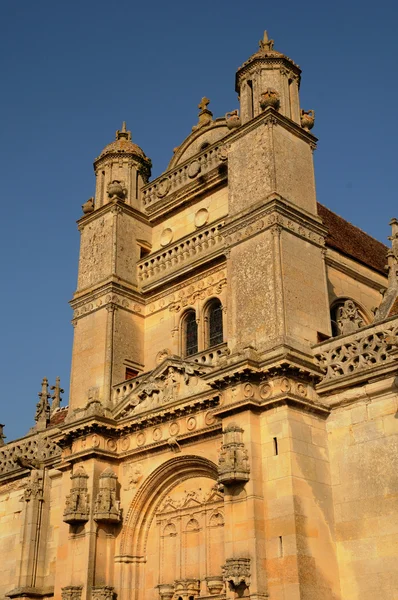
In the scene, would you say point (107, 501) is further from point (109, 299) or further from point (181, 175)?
point (181, 175)

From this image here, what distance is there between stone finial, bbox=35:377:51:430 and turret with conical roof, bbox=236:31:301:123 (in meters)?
11.0

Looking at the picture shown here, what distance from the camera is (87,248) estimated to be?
23922mm

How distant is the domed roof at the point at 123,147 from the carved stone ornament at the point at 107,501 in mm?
10482

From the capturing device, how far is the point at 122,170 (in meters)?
25.1

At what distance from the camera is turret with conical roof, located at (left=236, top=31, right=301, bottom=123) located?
66.8ft

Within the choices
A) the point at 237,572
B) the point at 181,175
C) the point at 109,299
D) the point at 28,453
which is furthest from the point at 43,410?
the point at 237,572

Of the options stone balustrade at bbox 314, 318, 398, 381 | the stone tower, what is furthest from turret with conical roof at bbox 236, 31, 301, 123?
stone balustrade at bbox 314, 318, 398, 381

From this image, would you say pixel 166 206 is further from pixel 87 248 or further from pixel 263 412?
pixel 263 412

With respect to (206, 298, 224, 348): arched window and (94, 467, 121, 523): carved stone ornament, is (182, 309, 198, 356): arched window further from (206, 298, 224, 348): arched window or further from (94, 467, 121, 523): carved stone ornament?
(94, 467, 121, 523): carved stone ornament

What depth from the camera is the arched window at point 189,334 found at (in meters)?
21.5

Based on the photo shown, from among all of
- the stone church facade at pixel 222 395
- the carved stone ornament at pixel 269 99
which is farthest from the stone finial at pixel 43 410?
the carved stone ornament at pixel 269 99

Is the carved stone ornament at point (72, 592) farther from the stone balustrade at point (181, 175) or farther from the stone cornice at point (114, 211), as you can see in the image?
the stone balustrade at point (181, 175)

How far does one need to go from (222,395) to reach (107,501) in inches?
172

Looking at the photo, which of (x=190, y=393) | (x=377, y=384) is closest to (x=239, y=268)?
(x=190, y=393)
